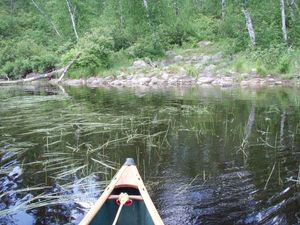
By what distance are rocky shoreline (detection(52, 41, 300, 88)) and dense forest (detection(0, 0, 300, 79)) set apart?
2.85 ft

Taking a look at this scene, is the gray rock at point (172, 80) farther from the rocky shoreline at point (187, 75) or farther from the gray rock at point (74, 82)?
the gray rock at point (74, 82)

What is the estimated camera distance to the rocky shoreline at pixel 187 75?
2016 centimetres

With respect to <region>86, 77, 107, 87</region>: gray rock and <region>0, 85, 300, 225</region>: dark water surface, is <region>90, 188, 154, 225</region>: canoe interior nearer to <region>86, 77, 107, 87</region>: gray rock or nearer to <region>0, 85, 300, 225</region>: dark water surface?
<region>0, 85, 300, 225</region>: dark water surface

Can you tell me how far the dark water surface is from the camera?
5035mm

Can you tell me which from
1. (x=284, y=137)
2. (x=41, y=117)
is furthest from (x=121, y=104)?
(x=284, y=137)

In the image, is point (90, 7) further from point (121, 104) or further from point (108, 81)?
point (121, 104)

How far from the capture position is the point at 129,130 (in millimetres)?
9492

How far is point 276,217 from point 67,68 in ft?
75.6

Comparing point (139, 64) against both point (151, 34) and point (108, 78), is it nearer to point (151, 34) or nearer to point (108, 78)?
point (108, 78)

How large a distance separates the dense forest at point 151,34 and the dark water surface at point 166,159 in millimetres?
10452

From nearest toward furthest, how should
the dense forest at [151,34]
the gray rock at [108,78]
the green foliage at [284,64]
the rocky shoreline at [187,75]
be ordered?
the green foliage at [284,64] → the rocky shoreline at [187,75] → the dense forest at [151,34] → the gray rock at [108,78]

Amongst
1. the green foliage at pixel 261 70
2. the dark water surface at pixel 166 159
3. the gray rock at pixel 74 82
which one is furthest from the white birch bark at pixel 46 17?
the dark water surface at pixel 166 159

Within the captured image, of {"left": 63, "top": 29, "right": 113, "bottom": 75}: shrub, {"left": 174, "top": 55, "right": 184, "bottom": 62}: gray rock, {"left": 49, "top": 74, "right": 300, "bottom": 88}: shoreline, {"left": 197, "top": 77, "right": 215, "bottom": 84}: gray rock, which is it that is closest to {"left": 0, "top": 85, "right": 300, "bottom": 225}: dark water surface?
{"left": 49, "top": 74, "right": 300, "bottom": 88}: shoreline

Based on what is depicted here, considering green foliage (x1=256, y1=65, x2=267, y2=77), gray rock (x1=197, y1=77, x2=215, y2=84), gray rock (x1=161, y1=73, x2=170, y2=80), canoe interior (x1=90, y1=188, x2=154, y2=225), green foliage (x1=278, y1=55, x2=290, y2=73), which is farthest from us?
gray rock (x1=161, y1=73, x2=170, y2=80)
